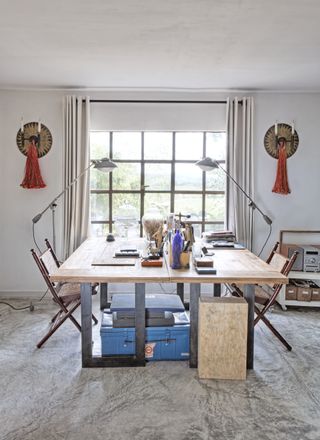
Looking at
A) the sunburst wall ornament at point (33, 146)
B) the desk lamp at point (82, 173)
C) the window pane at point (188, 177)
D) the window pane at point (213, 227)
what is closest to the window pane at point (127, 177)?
the desk lamp at point (82, 173)

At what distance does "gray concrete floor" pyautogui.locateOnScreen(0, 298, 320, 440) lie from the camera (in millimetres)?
2145

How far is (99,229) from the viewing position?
184 inches

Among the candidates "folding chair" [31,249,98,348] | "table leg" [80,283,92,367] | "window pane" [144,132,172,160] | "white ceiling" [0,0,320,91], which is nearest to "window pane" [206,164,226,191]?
"window pane" [144,132,172,160]

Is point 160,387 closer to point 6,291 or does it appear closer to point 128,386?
point 128,386

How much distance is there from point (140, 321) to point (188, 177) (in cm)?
227

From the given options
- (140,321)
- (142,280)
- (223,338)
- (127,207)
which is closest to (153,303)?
(140,321)

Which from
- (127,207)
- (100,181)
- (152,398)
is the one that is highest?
(100,181)

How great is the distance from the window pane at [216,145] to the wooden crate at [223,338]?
2.36m

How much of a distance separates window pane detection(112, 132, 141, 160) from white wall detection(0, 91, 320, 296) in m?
0.47

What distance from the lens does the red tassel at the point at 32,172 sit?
14.4 ft

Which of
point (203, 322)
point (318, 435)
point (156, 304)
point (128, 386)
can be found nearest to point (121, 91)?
point (156, 304)

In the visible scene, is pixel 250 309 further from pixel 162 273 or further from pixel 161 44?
pixel 161 44

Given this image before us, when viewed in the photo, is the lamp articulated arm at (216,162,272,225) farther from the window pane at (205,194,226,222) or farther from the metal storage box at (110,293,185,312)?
the metal storage box at (110,293,185,312)

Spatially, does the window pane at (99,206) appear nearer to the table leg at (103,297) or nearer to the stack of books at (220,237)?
the table leg at (103,297)
